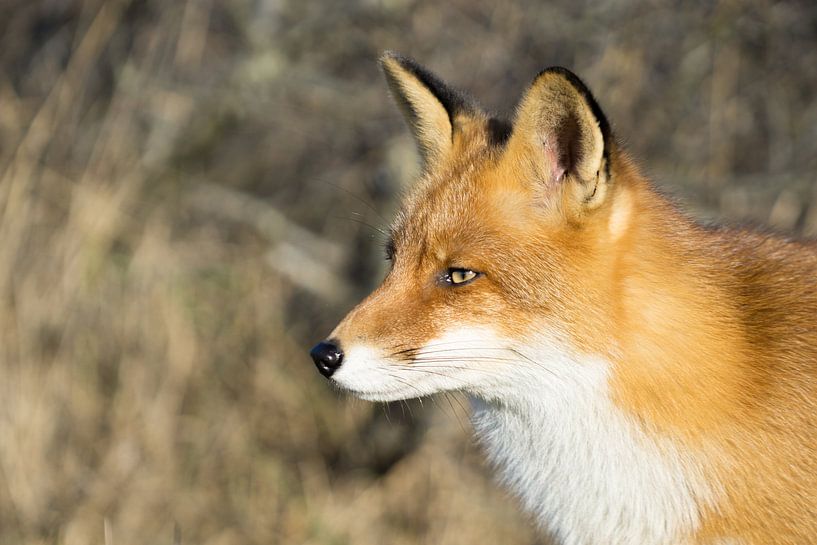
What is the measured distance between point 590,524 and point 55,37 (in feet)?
19.2

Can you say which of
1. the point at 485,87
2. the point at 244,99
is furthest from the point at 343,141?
the point at 485,87

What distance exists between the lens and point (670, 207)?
10.3 ft

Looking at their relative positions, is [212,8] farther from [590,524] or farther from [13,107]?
[590,524]

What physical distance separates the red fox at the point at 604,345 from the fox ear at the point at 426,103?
0.46 metres

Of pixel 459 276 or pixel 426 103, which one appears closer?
pixel 459 276

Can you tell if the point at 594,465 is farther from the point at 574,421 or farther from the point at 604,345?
the point at 604,345

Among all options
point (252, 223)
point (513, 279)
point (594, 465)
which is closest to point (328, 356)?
point (513, 279)

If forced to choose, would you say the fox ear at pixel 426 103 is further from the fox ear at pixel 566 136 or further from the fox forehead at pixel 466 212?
the fox ear at pixel 566 136

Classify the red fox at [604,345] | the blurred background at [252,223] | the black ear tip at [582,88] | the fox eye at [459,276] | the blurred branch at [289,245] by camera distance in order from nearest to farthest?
the black ear tip at [582,88]
the red fox at [604,345]
the fox eye at [459,276]
the blurred background at [252,223]
the blurred branch at [289,245]

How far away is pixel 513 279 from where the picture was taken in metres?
2.85

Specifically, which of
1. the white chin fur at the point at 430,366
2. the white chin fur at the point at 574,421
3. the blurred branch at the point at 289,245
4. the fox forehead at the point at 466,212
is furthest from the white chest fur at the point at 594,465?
the blurred branch at the point at 289,245

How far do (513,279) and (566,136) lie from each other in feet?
1.53

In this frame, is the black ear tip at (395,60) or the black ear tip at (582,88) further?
the black ear tip at (395,60)

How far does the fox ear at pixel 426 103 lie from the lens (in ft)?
10.9
